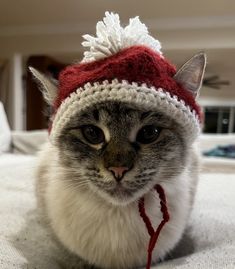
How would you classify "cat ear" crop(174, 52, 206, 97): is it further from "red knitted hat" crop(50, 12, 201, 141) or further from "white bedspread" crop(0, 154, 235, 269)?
"white bedspread" crop(0, 154, 235, 269)

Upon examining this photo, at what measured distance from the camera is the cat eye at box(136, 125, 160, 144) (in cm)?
60

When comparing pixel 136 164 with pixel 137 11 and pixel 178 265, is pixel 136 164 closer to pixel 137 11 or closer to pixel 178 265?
pixel 178 265

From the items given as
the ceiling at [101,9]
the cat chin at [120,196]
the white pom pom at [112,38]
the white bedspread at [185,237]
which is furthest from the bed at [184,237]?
the ceiling at [101,9]

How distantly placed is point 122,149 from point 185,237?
1.16 ft

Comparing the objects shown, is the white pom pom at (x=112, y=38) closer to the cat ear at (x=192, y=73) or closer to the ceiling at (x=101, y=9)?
the cat ear at (x=192, y=73)

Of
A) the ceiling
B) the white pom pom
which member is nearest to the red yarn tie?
the white pom pom

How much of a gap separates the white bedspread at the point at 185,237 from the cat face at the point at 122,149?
164 mm

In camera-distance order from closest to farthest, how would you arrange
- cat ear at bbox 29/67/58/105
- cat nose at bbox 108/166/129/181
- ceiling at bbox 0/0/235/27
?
cat nose at bbox 108/166/129/181 < cat ear at bbox 29/67/58/105 < ceiling at bbox 0/0/235/27

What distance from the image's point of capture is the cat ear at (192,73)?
0.62m

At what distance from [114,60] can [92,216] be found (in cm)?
28

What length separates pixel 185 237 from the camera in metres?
0.80

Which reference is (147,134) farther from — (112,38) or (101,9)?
(101,9)

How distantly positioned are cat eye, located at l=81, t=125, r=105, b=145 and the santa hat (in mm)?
41

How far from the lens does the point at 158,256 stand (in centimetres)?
65
